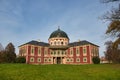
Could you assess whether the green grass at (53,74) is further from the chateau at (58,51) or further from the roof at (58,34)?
the roof at (58,34)

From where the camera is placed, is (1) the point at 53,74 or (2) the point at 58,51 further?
(2) the point at 58,51

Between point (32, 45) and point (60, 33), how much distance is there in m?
11.3

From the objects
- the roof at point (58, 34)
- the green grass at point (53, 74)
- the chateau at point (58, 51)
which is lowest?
the green grass at point (53, 74)

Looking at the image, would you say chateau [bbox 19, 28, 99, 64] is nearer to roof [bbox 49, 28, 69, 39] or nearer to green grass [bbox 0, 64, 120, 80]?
roof [bbox 49, 28, 69, 39]

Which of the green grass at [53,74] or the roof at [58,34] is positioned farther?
the roof at [58,34]

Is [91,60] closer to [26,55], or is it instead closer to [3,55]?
[26,55]

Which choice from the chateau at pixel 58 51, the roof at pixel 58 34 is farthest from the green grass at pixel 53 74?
the roof at pixel 58 34

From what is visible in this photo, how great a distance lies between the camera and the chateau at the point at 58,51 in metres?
58.7

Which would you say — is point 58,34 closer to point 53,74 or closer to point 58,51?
point 58,51

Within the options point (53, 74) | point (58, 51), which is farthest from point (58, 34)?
point (53, 74)

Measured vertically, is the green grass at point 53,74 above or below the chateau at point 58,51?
below

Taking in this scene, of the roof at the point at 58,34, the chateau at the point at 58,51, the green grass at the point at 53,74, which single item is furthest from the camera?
the roof at the point at 58,34

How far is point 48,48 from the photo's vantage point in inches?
2512

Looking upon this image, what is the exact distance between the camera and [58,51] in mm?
63594
